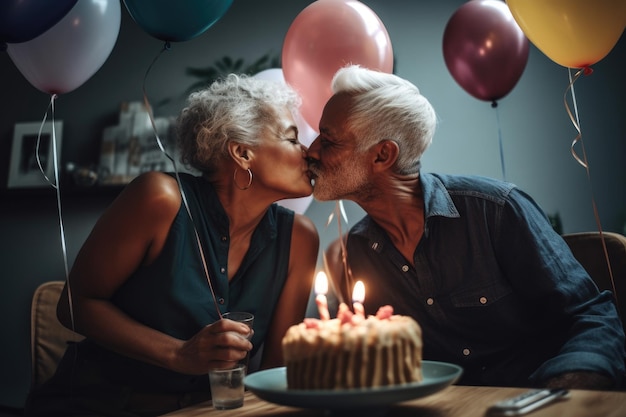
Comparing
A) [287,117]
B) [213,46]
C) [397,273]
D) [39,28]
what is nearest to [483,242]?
[397,273]

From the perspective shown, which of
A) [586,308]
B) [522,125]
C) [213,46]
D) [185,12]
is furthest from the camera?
[213,46]

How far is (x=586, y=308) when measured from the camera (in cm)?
151

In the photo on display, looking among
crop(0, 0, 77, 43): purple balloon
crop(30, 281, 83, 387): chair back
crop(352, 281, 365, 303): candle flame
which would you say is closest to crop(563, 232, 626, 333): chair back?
crop(352, 281, 365, 303): candle flame

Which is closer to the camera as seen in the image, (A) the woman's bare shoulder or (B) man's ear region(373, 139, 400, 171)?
(A) the woman's bare shoulder

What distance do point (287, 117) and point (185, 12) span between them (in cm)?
52

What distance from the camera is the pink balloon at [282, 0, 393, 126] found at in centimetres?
203

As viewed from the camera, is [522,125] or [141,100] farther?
[141,100]

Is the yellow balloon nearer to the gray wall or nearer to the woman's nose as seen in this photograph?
the woman's nose

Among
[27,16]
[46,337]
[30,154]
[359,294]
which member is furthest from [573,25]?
[30,154]

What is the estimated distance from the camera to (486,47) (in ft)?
7.58

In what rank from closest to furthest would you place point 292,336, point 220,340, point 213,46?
point 292,336 → point 220,340 → point 213,46

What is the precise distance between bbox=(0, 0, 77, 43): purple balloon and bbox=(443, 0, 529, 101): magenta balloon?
146 cm

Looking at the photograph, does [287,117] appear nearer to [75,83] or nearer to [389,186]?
[389,186]

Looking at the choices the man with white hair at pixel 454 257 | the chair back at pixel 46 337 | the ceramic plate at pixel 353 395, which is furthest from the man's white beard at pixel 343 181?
the chair back at pixel 46 337
